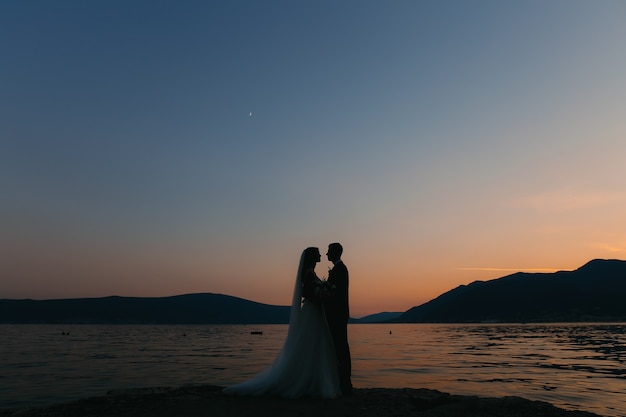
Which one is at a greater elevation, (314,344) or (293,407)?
(314,344)

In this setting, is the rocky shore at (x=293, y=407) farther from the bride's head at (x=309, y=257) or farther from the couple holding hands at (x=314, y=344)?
the bride's head at (x=309, y=257)

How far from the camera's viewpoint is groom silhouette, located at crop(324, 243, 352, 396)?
416 inches

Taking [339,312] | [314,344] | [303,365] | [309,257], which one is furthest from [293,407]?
[309,257]

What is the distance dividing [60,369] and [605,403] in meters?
29.3

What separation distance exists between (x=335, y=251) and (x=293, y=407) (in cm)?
370

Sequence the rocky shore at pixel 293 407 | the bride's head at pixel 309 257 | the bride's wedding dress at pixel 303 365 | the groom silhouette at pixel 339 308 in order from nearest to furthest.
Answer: the rocky shore at pixel 293 407 → the bride's wedding dress at pixel 303 365 → the groom silhouette at pixel 339 308 → the bride's head at pixel 309 257

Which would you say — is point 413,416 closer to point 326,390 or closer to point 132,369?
point 326,390

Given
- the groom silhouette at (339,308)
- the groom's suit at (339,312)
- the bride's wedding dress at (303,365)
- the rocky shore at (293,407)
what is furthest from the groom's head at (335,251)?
the rocky shore at (293,407)

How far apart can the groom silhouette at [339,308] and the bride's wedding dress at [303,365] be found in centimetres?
15

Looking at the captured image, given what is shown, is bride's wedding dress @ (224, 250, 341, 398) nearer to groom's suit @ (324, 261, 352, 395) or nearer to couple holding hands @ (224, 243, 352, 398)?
couple holding hands @ (224, 243, 352, 398)

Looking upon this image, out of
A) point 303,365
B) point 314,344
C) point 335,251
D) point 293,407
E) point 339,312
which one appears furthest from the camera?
point 335,251

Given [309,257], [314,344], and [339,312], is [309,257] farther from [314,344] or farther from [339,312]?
[314,344]

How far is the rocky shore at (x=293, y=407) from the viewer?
8562 millimetres

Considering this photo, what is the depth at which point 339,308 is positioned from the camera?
10859mm
